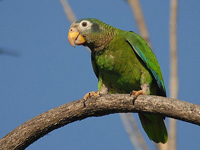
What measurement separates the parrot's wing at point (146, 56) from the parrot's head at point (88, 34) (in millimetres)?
380

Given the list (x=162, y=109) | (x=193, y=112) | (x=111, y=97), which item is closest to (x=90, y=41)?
(x=111, y=97)

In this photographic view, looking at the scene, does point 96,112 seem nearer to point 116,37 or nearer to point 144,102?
point 144,102

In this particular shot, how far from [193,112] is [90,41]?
2.15 meters

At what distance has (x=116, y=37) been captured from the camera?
4984 mm

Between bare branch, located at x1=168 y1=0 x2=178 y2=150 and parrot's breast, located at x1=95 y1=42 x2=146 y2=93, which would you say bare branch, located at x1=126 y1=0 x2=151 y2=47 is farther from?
parrot's breast, located at x1=95 y1=42 x2=146 y2=93

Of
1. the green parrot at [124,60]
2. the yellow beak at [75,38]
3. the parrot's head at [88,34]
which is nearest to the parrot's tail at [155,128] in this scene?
the green parrot at [124,60]

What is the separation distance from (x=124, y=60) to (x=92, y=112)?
1.14m

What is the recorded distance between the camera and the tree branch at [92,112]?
Answer: 3553mm

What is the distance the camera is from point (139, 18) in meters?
6.25

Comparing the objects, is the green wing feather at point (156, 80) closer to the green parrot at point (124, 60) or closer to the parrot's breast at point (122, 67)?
the green parrot at point (124, 60)

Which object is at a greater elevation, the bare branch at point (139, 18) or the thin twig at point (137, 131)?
the bare branch at point (139, 18)

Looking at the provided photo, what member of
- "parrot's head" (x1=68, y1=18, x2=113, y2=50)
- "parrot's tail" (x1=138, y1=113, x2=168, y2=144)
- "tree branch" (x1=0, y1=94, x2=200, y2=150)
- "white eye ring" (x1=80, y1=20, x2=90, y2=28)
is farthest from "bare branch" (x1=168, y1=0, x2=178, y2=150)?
"tree branch" (x1=0, y1=94, x2=200, y2=150)

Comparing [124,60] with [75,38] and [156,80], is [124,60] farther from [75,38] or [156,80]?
[75,38]

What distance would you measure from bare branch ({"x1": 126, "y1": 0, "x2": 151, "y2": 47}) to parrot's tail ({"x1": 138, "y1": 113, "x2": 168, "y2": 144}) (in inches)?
71.1
